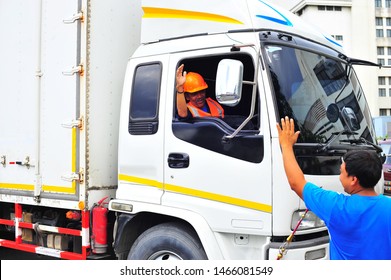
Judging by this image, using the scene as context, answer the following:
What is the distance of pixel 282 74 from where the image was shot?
3.33 meters

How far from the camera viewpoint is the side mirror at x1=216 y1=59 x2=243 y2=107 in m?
3.06

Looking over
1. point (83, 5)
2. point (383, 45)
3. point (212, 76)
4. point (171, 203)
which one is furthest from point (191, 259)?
point (383, 45)

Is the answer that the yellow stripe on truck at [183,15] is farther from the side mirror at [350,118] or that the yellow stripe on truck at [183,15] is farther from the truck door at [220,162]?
the side mirror at [350,118]

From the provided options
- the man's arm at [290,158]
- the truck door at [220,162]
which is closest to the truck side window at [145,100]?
the truck door at [220,162]

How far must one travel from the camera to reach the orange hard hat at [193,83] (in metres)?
3.69

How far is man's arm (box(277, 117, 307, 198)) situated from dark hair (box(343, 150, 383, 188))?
335 mm

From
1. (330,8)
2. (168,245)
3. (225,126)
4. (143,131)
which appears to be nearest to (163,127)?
(143,131)

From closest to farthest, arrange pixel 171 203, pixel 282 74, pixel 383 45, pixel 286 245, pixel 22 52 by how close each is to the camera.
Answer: pixel 286 245 < pixel 282 74 < pixel 171 203 < pixel 22 52 < pixel 383 45

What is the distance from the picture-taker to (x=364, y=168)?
235 cm

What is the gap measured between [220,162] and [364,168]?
1.26 meters

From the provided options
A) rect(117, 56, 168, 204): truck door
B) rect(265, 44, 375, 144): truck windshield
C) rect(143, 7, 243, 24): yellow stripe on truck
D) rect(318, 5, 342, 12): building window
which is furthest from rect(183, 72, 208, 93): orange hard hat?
rect(318, 5, 342, 12): building window

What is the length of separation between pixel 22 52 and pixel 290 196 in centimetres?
352

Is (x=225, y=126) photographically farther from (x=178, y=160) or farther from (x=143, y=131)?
(x=143, y=131)

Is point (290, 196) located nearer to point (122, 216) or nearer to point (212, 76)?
point (212, 76)
